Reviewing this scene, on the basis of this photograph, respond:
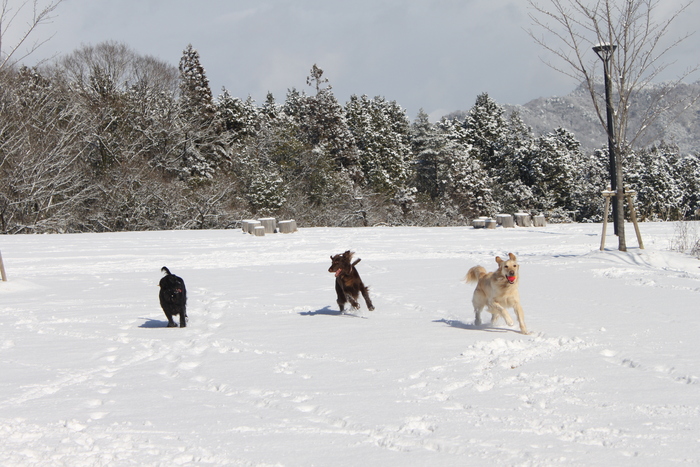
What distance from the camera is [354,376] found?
5.51 meters

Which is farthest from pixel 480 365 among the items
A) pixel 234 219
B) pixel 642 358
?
pixel 234 219

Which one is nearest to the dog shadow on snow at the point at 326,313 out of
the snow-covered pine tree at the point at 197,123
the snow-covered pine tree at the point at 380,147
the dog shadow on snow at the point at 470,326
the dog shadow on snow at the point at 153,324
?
the dog shadow on snow at the point at 470,326

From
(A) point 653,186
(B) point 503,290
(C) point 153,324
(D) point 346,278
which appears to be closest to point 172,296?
(C) point 153,324

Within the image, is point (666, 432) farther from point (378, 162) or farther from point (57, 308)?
point (378, 162)

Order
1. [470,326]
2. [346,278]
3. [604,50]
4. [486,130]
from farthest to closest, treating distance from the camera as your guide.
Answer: [486,130] < [604,50] < [346,278] < [470,326]

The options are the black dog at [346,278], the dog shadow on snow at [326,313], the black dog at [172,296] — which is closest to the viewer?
the black dog at [172,296]

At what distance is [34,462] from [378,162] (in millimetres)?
54951

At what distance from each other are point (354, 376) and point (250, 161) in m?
39.8

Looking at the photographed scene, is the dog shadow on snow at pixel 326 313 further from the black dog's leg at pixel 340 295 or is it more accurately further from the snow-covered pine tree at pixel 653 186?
the snow-covered pine tree at pixel 653 186

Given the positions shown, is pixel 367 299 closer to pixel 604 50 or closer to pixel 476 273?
pixel 476 273

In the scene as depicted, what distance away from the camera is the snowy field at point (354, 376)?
383 centimetres

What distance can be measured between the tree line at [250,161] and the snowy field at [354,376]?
35.3 ft

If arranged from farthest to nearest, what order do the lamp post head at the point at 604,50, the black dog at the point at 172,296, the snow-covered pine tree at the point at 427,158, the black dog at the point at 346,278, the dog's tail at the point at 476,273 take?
the snow-covered pine tree at the point at 427,158 → the lamp post head at the point at 604,50 → the black dog at the point at 346,278 → the black dog at the point at 172,296 → the dog's tail at the point at 476,273

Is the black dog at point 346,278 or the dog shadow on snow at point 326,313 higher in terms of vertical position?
the black dog at point 346,278
